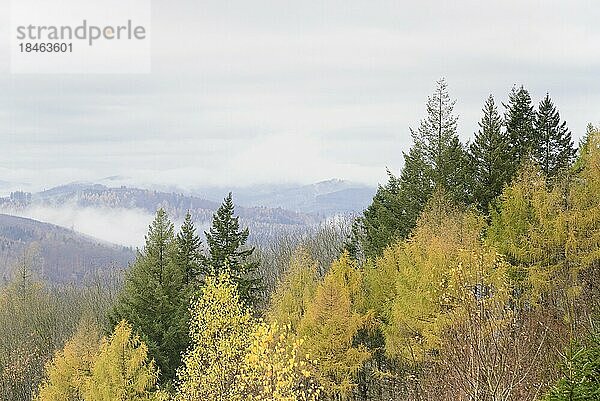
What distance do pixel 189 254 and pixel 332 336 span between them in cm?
1133

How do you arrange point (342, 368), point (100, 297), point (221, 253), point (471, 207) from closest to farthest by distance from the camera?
point (342, 368) → point (471, 207) → point (221, 253) → point (100, 297)

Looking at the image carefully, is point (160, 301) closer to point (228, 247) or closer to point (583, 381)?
point (228, 247)

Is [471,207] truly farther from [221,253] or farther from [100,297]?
[100,297]

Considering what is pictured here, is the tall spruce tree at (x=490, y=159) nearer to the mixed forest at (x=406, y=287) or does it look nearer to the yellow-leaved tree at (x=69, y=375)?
the mixed forest at (x=406, y=287)

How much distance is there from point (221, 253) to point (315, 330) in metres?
9.27

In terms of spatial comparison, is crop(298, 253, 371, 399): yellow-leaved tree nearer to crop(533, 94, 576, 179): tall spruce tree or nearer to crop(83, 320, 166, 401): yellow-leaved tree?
crop(83, 320, 166, 401): yellow-leaved tree

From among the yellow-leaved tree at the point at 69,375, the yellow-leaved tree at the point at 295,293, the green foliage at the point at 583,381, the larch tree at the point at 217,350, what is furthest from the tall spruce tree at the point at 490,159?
the green foliage at the point at 583,381

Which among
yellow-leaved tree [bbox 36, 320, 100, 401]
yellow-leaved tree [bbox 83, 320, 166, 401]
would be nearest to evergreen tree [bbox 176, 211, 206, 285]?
yellow-leaved tree [bbox 36, 320, 100, 401]

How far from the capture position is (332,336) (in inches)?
1212

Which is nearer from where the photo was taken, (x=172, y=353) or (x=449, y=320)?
(x=449, y=320)

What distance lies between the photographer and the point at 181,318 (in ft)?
117

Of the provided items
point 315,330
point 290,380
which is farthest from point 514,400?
point 315,330

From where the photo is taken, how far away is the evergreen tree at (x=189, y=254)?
38.5 m

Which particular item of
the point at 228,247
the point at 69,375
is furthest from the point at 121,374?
the point at 228,247
